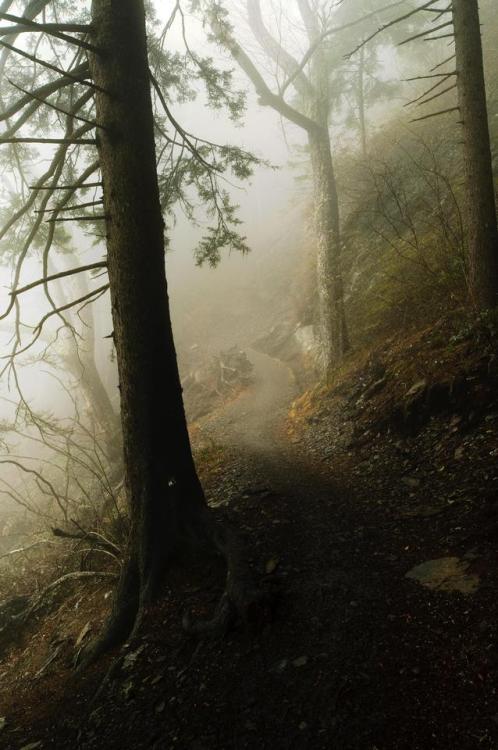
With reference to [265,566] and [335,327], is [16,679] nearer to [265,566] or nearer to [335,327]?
[265,566]

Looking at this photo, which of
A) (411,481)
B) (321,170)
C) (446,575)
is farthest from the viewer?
(321,170)

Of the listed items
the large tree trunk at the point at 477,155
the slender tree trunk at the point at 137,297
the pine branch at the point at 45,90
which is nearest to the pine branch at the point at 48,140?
the slender tree trunk at the point at 137,297

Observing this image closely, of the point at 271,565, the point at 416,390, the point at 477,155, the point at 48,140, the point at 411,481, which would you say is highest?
the point at 48,140

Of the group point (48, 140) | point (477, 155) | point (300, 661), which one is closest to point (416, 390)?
point (477, 155)

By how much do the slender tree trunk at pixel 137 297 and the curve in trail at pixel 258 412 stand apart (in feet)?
12.1

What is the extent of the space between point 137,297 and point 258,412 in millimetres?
7441

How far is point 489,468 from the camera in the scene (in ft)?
12.4

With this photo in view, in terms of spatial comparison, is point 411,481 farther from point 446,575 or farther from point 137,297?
point 137,297

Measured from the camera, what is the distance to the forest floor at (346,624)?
86.3 inches

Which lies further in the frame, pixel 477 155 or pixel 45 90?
pixel 477 155

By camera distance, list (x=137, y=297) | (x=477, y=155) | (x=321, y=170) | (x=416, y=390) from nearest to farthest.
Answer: (x=137, y=297)
(x=416, y=390)
(x=477, y=155)
(x=321, y=170)

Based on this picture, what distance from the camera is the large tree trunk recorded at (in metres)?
5.38

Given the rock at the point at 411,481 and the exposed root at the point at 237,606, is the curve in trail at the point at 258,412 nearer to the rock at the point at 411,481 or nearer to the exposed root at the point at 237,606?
the rock at the point at 411,481

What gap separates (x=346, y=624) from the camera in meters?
2.73
